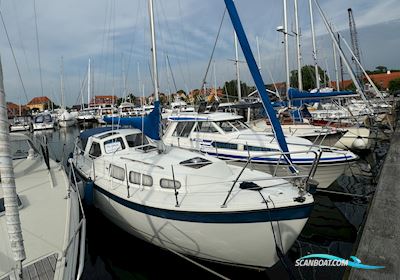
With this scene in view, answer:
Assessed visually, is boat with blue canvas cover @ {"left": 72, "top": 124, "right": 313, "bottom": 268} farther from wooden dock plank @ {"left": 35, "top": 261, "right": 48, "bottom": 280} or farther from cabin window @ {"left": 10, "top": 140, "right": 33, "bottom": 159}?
cabin window @ {"left": 10, "top": 140, "right": 33, "bottom": 159}

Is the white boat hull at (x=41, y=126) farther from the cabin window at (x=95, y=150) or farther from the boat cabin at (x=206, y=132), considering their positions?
the cabin window at (x=95, y=150)

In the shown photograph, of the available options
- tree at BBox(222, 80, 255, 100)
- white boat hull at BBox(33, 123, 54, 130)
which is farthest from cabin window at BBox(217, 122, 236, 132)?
white boat hull at BBox(33, 123, 54, 130)

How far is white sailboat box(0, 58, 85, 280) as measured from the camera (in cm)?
221

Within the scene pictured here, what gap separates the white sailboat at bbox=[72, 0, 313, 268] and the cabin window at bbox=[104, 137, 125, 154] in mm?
317

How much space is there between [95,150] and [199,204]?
453 centimetres

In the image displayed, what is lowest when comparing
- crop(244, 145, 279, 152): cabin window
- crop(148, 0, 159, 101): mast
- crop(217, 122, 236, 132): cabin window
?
crop(244, 145, 279, 152): cabin window

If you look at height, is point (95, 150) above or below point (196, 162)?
above

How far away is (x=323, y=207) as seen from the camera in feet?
28.5

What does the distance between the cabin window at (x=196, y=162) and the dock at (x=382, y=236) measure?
3215mm

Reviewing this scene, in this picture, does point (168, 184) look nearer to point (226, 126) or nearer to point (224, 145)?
point (224, 145)

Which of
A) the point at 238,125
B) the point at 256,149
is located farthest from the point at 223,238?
the point at 238,125

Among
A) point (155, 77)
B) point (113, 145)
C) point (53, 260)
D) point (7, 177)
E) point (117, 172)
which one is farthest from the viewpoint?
point (113, 145)

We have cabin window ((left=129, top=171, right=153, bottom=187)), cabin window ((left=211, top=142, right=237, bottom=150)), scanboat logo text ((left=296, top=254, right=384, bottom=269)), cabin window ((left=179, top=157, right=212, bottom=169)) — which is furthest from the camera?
cabin window ((left=211, top=142, right=237, bottom=150))

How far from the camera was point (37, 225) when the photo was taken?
411cm
